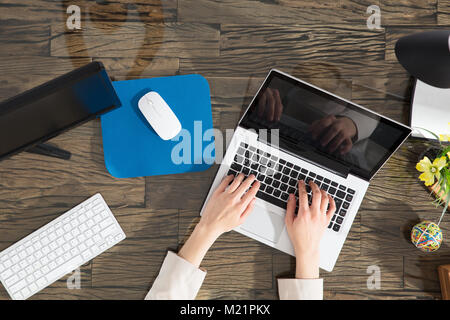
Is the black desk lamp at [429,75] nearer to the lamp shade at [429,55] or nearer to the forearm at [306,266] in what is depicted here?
the lamp shade at [429,55]

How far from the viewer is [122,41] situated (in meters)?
0.96

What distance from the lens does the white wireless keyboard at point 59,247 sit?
35.3 inches

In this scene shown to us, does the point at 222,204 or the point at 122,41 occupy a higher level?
the point at 122,41

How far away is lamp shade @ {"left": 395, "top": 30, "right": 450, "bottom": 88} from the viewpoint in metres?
0.66

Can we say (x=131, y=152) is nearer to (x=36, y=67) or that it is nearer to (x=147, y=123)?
(x=147, y=123)

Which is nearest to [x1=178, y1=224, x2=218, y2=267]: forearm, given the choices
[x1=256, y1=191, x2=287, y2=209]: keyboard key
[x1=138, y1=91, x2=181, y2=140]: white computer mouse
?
[x1=256, y1=191, x2=287, y2=209]: keyboard key

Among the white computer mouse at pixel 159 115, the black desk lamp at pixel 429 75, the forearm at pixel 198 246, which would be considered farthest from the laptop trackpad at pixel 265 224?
the black desk lamp at pixel 429 75

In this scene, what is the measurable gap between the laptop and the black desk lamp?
14 cm

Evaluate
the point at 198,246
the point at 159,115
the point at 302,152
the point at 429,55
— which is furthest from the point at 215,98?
the point at 429,55

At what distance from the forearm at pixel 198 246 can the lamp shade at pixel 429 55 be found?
2.15 feet

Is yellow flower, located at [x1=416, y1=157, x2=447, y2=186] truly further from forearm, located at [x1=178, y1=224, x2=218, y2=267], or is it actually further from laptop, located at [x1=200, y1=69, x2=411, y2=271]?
forearm, located at [x1=178, y1=224, x2=218, y2=267]

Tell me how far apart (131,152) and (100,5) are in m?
0.45
